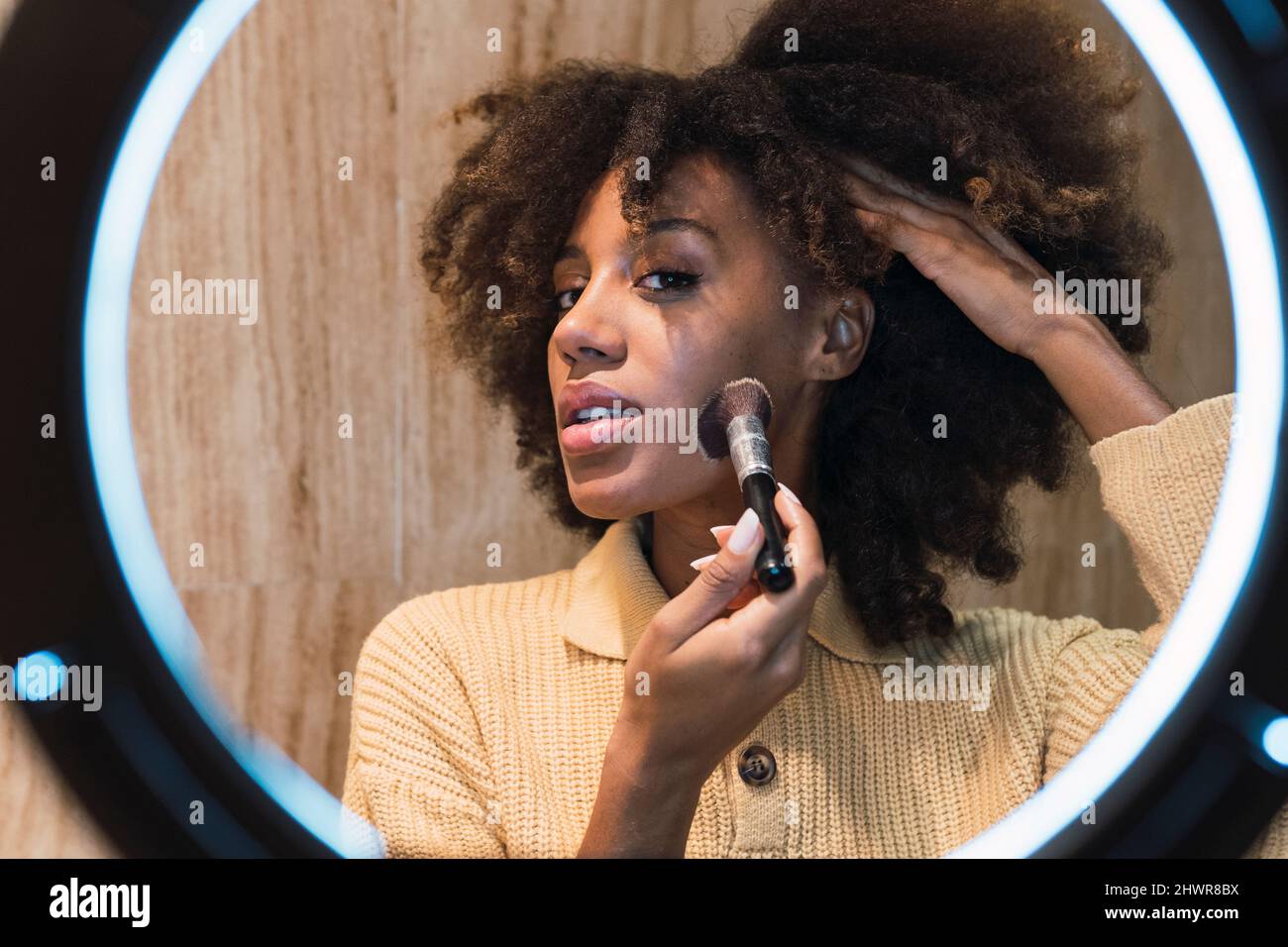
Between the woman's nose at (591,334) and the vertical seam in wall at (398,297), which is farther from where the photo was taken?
the vertical seam in wall at (398,297)

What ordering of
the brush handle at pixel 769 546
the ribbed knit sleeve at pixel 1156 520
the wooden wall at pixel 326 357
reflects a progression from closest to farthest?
the brush handle at pixel 769 546
the ribbed knit sleeve at pixel 1156 520
the wooden wall at pixel 326 357

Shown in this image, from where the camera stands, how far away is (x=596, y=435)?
0.97 metres

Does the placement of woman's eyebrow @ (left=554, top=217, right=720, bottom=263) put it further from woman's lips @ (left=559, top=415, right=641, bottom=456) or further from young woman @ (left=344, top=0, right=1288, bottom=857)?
woman's lips @ (left=559, top=415, right=641, bottom=456)

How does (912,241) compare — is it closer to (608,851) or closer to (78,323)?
(608,851)

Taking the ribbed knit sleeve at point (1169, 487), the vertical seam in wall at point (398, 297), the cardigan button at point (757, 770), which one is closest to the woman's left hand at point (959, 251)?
the ribbed knit sleeve at point (1169, 487)

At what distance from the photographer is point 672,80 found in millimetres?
1071

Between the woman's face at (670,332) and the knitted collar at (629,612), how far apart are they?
3.6 inches

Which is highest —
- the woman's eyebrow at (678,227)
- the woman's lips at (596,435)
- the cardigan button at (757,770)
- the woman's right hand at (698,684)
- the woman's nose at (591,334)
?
the woman's eyebrow at (678,227)

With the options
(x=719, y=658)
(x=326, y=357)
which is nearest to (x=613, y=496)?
(x=719, y=658)

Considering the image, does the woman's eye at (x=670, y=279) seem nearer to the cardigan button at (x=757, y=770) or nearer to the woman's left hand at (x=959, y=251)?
the woman's left hand at (x=959, y=251)

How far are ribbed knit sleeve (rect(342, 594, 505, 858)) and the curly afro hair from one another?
272 mm

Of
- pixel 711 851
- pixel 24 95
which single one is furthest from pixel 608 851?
pixel 24 95

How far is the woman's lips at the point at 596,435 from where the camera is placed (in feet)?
3.18

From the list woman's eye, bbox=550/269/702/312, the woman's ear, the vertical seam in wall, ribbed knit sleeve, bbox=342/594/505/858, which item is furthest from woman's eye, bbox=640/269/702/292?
the vertical seam in wall
